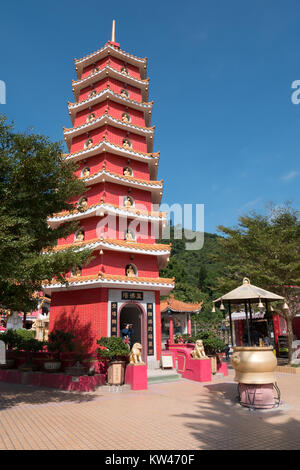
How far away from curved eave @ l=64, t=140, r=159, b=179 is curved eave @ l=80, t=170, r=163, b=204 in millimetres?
1684

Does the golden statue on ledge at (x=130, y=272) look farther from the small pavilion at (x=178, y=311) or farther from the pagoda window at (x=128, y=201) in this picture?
the small pavilion at (x=178, y=311)

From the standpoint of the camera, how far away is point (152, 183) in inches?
754

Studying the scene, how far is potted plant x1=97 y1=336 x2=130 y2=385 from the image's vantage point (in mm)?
12781

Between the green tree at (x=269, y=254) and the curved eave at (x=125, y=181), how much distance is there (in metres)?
4.83

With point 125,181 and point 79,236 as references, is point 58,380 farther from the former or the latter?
point 125,181

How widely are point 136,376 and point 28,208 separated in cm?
761

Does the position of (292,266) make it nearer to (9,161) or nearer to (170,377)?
(170,377)

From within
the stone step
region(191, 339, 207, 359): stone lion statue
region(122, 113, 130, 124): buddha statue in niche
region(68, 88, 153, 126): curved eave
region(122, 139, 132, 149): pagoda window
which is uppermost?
region(68, 88, 153, 126): curved eave

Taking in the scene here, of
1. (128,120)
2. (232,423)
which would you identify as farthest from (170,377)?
(128,120)

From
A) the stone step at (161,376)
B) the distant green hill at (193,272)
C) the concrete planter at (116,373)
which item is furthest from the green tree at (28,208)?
the distant green hill at (193,272)

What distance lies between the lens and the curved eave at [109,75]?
810 inches

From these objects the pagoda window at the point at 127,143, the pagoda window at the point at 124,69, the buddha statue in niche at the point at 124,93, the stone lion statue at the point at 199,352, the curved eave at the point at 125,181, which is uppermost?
the pagoda window at the point at 124,69

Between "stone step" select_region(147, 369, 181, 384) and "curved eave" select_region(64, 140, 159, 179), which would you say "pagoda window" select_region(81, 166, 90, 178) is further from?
"stone step" select_region(147, 369, 181, 384)

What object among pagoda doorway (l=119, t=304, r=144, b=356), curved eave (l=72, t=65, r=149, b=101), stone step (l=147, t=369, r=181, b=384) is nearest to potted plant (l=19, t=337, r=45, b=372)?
stone step (l=147, t=369, r=181, b=384)
